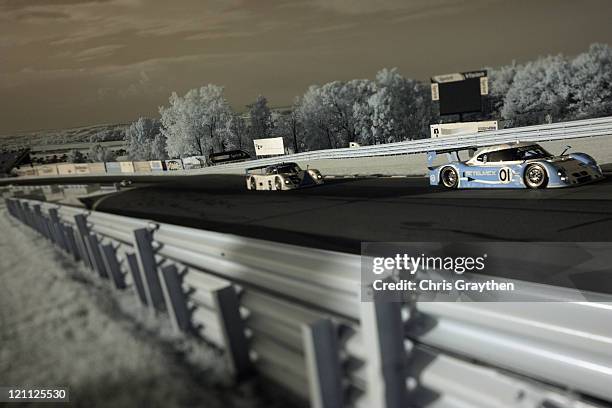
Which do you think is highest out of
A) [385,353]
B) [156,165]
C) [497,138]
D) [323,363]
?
[385,353]

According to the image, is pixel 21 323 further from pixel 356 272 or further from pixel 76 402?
pixel 356 272

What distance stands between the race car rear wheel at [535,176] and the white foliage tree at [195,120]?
69.0m

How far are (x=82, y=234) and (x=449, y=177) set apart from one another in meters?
9.44

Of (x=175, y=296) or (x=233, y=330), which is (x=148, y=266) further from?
(x=233, y=330)

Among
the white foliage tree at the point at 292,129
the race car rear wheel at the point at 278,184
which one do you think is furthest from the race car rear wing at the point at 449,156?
the white foliage tree at the point at 292,129

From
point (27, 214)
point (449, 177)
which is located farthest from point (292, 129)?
point (27, 214)

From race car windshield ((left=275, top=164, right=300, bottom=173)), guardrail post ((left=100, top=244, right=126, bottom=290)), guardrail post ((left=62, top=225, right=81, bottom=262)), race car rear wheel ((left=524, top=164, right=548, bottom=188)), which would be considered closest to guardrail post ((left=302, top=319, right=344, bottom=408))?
guardrail post ((left=100, top=244, right=126, bottom=290))

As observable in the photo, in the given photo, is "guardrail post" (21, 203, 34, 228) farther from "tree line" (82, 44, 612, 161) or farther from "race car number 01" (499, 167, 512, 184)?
"tree line" (82, 44, 612, 161)

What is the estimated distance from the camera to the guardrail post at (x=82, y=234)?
6297 mm

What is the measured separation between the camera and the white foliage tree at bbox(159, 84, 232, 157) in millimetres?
74062

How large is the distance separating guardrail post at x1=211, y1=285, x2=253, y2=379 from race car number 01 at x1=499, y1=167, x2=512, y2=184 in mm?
A: 9457

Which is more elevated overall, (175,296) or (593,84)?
(175,296)

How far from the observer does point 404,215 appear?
9.23 meters

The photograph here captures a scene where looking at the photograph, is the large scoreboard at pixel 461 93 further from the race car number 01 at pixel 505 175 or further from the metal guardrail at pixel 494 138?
the race car number 01 at pixel 505 175
